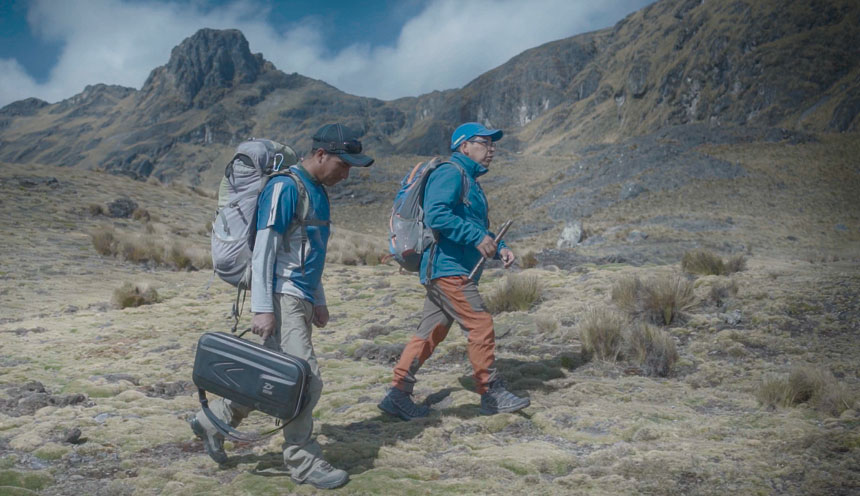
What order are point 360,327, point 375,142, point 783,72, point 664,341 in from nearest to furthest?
point 664,341, point 360,327, point 783,72, point 375,142

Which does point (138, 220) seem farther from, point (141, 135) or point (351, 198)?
point (141, 135)

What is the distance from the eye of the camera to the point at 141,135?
138250 millimetres

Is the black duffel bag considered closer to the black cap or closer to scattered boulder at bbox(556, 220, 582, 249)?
the black cap

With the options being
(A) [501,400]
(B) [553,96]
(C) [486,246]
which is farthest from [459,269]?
(B) [553,96]

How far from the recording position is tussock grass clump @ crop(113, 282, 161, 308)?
871 centimetres

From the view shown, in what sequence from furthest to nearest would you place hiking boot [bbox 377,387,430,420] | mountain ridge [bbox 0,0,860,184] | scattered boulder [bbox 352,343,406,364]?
mountain ridge [bbox 0,0,860,184]
scattered boulder [bbox 352,343,406,364]
hiking boot [bbox 377,387,430,420]

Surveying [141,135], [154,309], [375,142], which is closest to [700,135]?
[154,309]

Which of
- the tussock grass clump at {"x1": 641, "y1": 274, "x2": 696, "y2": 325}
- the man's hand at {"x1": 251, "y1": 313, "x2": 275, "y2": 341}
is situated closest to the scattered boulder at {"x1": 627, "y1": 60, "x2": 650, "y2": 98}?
the tussock grass clump at {"x1": 641, "y1": 274, "x2": 696, "y2": 325}

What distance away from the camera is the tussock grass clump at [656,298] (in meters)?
6.87

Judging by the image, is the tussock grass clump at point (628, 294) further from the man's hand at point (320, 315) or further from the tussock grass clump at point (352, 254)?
the tussock grass clump at point (352, 254)

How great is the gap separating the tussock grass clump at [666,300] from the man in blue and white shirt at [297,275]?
4842mm

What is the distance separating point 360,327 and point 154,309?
3.35m

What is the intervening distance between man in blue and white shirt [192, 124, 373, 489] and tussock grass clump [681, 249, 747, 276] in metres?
→ 7.64

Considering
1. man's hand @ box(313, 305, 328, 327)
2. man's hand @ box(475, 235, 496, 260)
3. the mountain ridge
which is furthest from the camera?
the mountain ridge
